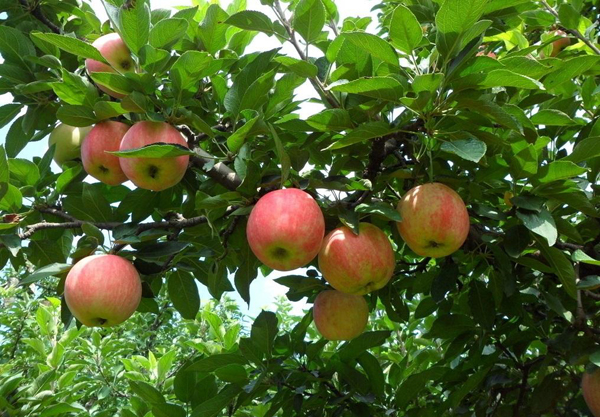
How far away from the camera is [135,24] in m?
1.88

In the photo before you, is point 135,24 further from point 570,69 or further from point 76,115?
point 570,69

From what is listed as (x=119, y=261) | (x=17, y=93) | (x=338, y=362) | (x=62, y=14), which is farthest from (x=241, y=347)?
(x=62, y=14)

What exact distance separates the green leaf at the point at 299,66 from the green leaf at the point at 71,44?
2.01 ft

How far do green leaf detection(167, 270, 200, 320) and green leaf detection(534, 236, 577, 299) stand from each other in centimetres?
141

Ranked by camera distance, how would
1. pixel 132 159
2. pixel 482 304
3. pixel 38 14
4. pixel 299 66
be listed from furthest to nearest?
1. pixel 38 14
2. pixel 482 304
3. pixel 132 159
4. pixel 299 66

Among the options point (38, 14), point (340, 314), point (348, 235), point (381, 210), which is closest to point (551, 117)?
point (381, 210)

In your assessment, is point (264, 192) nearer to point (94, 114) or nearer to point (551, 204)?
point (94, 114)

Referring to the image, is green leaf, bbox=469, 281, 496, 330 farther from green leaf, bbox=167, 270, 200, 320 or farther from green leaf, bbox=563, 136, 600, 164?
green leaf, bbox=167, 270, 200, 320

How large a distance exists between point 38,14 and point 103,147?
1.16 meters

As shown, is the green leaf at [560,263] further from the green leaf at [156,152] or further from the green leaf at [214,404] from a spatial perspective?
the green leaf at [214,404]

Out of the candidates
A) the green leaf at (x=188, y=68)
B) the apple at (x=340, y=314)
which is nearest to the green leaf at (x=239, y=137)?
the green leaf at (x=188, y=68)

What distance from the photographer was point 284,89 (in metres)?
2.05

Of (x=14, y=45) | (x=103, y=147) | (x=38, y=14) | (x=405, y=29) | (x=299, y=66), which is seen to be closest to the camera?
(x=405, y=29)

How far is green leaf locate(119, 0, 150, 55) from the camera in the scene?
73.1 inches
